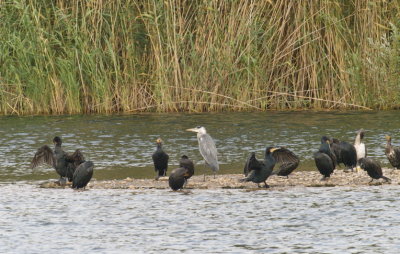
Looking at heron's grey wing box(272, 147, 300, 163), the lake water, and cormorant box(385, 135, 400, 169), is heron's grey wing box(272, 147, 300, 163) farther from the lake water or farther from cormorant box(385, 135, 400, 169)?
cormorant box(385, 135, 400, 169)

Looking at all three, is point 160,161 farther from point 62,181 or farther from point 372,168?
point 372,168

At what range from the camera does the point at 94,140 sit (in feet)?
73.8

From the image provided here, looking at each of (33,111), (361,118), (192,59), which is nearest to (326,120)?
(361,118)

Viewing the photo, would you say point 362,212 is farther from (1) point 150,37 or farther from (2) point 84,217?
(1) point 150,37

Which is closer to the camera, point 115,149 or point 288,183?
point 288,183

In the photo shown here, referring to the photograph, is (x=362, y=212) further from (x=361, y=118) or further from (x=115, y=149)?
(x=361, y=118)

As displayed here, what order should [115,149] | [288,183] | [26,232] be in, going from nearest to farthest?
[26,232] < [288,183] < [115,149]

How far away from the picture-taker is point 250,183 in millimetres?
16156

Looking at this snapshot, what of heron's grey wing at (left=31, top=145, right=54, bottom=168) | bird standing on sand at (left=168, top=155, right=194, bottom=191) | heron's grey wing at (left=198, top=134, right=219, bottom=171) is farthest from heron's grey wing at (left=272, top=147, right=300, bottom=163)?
heron's grey wing at (left=31, top=145, right=54, bottom=168)

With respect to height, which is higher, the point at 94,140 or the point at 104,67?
the point at 104,67

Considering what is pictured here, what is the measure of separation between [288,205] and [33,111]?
1379 centimetres

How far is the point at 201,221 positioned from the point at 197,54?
43.7 feet

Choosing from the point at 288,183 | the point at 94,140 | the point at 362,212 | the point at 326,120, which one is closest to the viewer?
the point at 362,212

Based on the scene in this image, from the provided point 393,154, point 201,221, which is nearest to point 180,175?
point 201,221
